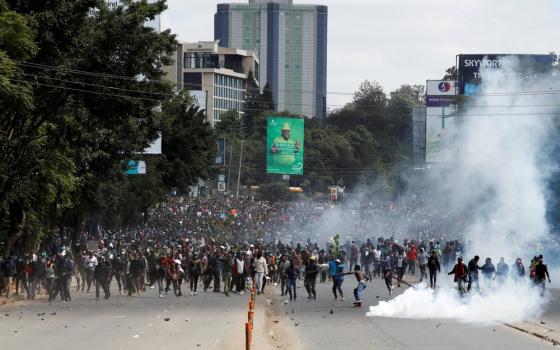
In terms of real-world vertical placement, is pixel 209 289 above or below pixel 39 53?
below

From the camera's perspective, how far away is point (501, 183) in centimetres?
5534

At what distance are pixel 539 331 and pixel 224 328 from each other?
7.11 m

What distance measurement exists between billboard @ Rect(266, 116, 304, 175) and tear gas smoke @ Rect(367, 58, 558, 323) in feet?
34.5

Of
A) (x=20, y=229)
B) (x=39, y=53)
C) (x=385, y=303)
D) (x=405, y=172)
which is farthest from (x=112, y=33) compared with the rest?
(x=405, y=172)

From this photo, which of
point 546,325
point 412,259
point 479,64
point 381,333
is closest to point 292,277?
point 546,325

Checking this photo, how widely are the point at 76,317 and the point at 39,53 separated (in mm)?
10213

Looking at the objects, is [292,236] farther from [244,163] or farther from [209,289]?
[244,163]

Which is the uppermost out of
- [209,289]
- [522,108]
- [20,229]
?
[522,108]

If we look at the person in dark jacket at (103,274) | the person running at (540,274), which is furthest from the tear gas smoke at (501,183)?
the person in dark jacket at (103,274)

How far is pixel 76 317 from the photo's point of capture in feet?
95.0

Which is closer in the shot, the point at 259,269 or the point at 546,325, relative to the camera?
the point at 546,325

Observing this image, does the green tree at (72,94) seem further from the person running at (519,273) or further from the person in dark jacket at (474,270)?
the person running at (519,273)

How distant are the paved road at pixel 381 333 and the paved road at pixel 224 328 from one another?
19 millimetres

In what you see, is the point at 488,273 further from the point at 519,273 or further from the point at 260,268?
the point at 260,268
